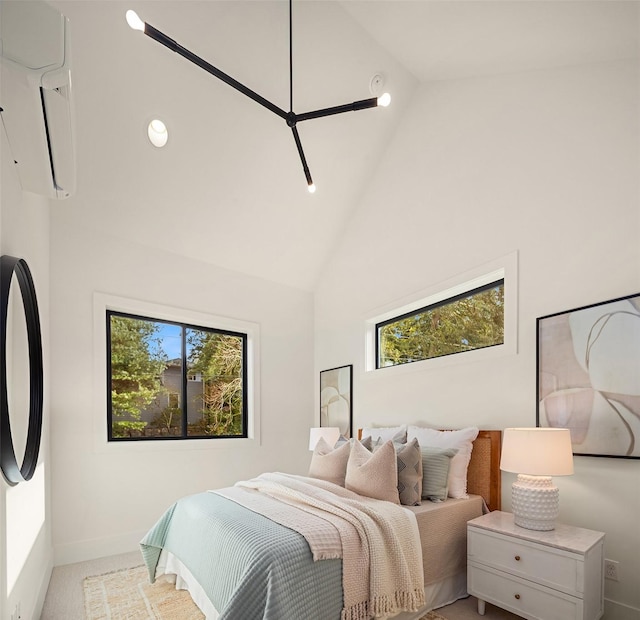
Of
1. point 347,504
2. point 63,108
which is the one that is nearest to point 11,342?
point 63,108

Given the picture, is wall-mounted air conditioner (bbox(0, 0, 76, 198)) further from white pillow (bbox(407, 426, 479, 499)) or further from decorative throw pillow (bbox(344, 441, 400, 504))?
white pillow (bbox(407, 426, 479, 499))

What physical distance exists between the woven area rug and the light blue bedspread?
32 centimetres

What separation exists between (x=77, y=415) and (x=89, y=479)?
54cm

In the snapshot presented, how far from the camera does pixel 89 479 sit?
3.62 m

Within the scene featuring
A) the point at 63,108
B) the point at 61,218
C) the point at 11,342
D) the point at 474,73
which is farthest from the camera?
the point at 61,218

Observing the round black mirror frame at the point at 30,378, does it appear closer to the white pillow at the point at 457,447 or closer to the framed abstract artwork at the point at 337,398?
the white pillow at the point at 457,447

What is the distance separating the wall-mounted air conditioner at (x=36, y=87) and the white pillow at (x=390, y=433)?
9.17ft

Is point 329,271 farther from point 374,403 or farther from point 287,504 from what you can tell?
point 287,504

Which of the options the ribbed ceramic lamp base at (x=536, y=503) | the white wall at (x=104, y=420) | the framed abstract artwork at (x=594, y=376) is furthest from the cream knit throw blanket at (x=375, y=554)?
the white wall at (x=104, y=420)

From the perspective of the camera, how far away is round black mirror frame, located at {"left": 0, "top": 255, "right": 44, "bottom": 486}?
169cm

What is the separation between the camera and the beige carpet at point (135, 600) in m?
2.55

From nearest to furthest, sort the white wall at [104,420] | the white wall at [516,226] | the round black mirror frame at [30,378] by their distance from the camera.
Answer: the round black mirror frame at [30,378]
the white wall at [516,226]
the white wall at [104,420]

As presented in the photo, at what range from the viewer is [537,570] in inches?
88.4

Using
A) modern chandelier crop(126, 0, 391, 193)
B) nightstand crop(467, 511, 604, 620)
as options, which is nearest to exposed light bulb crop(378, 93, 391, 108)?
modern chandelier crop(126, 0, 391, 193)
